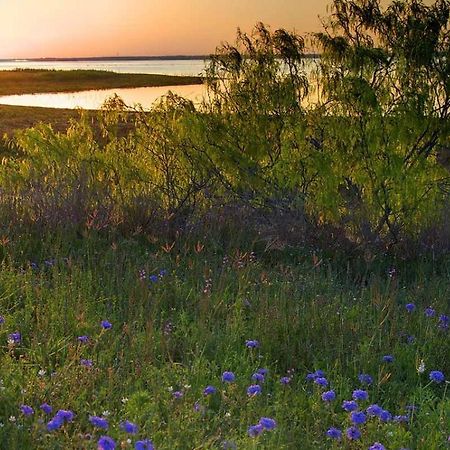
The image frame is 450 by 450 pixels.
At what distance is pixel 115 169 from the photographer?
26.4ft

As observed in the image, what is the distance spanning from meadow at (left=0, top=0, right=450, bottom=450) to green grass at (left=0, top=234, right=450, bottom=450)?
0.02 metres

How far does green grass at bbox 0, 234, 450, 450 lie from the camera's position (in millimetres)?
2893

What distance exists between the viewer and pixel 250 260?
5.49m

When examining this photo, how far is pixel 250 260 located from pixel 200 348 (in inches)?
66.6

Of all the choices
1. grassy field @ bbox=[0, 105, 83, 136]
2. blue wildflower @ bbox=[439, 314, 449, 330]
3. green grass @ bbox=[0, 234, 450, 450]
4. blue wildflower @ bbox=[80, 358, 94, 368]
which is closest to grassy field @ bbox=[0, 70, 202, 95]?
grassy field @ bbox=[0, 105, 83, 136]

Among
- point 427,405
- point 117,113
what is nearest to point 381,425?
point 427,405

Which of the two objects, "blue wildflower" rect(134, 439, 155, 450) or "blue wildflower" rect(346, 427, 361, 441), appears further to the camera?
"blue wildflower" rect(346, 427, 361, 441)

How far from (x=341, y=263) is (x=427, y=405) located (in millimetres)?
3222

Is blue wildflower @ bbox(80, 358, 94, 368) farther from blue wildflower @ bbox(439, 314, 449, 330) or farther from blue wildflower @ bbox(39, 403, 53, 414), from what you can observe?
blue wildflower @ bbox(439, 314, 449, 330)

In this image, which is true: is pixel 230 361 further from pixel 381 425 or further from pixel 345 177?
pixel 345 177

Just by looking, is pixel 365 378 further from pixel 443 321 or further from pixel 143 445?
pixel 143 445

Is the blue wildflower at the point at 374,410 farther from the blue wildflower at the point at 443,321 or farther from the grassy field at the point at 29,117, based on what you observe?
the grassy field at the point at 29,117

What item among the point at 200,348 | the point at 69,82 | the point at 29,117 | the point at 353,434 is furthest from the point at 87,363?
the point at 69,82

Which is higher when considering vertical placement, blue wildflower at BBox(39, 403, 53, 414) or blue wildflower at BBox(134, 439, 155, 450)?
blue wildflower at BBox(134, 439, 155, 450)
